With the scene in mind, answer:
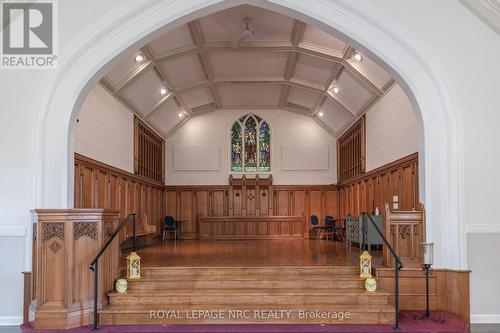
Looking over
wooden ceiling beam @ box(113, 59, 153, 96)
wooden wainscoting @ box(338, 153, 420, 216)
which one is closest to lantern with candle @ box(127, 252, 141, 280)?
wooden wainscoting @ box(338, 153, 420, 216)

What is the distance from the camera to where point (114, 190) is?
11156 mm

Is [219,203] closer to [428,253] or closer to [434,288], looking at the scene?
[434,288]

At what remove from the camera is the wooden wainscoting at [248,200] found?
1661cm

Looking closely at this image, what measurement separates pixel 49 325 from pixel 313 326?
292 cm

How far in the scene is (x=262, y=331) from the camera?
5.18 m

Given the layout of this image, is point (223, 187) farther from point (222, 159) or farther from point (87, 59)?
point (87, 59)

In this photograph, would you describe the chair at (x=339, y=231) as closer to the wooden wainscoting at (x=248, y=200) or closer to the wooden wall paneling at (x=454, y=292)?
the wooden wainscoting at (x=248, y=200)

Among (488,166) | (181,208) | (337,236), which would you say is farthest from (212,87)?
(488,166)

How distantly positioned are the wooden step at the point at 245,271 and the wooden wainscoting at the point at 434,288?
53 centimetres

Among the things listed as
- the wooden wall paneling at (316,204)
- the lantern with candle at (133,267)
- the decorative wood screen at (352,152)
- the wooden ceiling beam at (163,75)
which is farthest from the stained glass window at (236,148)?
the lantern with candle at (133,267)

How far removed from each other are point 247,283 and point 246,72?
25.1 feet

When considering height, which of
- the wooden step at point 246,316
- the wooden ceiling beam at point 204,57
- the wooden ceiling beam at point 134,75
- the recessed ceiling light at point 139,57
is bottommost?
the wooden step at point 246,316

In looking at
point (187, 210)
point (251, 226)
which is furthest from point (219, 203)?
point (251, 226)

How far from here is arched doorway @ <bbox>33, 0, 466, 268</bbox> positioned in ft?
19.7
